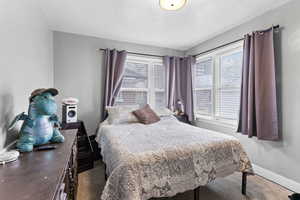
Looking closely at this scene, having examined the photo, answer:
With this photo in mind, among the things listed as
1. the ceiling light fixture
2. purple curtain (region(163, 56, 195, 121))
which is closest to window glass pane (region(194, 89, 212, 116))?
purple curtain (region(163, 56, 195, 121))

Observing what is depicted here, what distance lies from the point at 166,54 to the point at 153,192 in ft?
10.9

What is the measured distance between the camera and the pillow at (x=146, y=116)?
286cm

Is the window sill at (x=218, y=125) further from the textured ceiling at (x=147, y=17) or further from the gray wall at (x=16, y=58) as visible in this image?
the gray wall at (x=16, y=58)

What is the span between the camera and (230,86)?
293cm

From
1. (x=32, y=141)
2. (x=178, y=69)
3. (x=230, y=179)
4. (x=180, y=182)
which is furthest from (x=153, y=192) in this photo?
(x=178, y=69)

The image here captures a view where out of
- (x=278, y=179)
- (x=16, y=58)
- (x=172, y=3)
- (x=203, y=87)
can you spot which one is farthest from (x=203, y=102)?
(x=16, y=58)

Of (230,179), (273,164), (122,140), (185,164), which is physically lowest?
(230,179)

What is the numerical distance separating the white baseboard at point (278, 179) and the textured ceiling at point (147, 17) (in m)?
2.41

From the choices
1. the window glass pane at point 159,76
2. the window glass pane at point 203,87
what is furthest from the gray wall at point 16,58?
the window glass pane at point 203,87

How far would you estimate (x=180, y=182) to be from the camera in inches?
56.7

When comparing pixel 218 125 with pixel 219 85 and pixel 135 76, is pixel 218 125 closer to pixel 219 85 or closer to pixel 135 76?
pixel 219 85

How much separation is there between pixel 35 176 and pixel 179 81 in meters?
3.56

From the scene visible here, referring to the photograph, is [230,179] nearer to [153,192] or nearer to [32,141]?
[153,192]

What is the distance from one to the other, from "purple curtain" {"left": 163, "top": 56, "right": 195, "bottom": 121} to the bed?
6.41 ft
